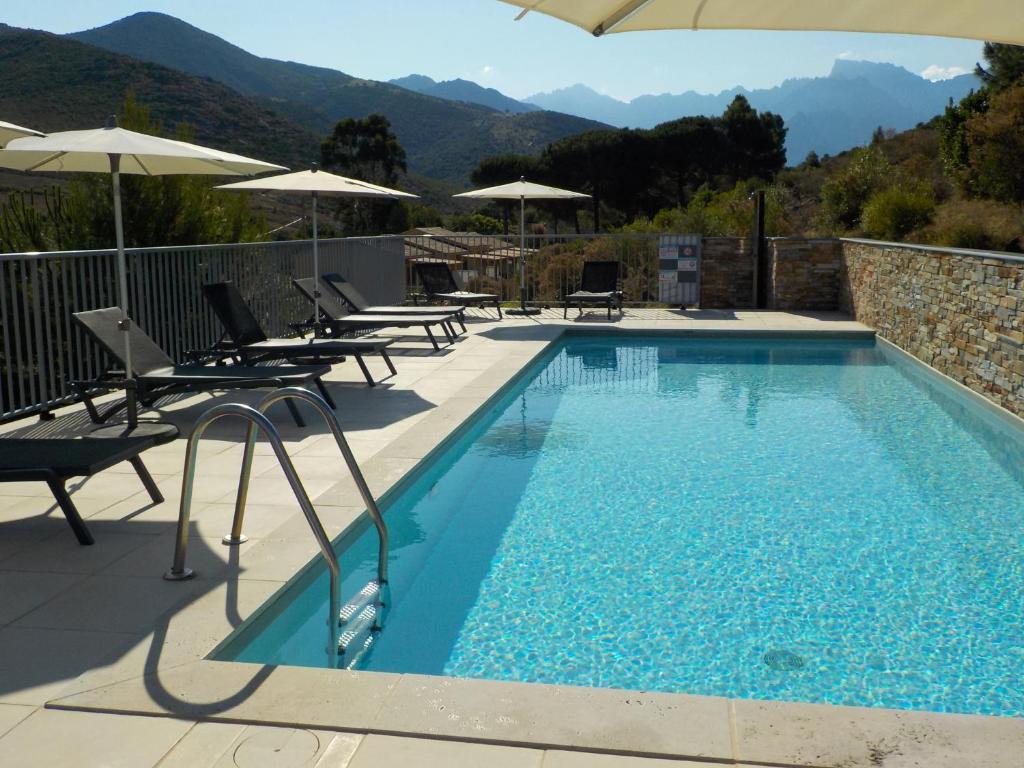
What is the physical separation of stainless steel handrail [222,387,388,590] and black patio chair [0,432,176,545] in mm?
597

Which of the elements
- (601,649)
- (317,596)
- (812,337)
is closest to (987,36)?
(601,649)

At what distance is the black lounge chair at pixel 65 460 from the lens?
3971mm

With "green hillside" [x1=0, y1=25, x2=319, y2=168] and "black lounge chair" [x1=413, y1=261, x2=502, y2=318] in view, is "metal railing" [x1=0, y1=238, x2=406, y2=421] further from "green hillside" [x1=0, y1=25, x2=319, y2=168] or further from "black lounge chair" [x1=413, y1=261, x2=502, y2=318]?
"green hillside" [x1=0, y1=25, x2=319, y2=168]

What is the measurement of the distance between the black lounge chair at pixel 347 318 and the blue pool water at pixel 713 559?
230 cm

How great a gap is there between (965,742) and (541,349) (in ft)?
28.1

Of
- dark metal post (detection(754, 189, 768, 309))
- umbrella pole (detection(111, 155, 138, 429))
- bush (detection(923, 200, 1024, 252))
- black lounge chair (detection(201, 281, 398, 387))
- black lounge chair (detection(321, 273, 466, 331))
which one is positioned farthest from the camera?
dark metal post (detection(754, 189, 768, 309))

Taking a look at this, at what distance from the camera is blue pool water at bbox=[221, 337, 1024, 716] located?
3730mm

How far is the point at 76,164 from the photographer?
6.61 meters

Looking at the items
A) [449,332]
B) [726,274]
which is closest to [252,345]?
[449,332]

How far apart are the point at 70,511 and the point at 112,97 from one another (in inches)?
1696

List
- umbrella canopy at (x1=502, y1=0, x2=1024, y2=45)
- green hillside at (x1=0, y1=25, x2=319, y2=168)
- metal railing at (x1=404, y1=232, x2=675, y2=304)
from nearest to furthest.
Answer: umbrella canopy at (x1=502, y1=0, x2=1024, y2=45) < metal railing at (x1=404, y1=232, x2=675, y2=304) < green hillside at (x1=0, y1=25, x2=319, y2=168)

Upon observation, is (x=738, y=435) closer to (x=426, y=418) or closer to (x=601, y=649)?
(x=426, y=418)

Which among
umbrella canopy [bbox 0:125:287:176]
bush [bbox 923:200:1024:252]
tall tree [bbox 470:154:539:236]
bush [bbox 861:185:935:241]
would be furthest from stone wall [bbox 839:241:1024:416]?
tall tree [bbox 470:154:539:236]

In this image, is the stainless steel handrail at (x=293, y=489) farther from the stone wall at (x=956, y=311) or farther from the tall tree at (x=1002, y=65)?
the tall tree at (x=1002, y=65)
